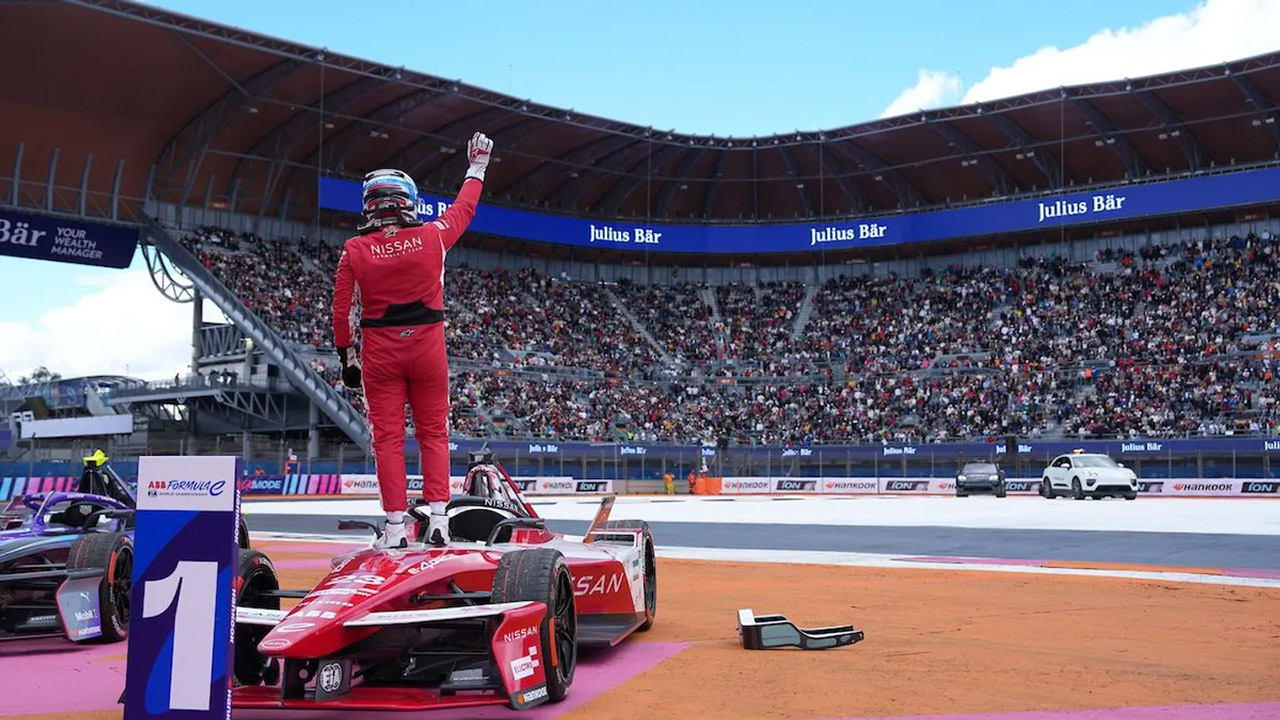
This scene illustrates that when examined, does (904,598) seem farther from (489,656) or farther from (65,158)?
(65,158)

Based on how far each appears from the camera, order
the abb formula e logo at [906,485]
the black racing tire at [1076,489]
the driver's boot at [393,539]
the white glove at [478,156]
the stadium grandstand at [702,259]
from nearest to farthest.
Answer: the driver's boot at [393,539]
the white glove at [478,156]
the black racing tire at [1076,489]
the stadium grandstand at [702,259]
the abb formula e logo at [906,485]

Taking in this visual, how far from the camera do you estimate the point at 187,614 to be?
4438 mm

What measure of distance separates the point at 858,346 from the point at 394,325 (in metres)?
51.6

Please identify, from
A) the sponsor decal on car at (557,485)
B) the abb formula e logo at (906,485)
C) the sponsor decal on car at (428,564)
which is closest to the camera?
the sponsor decal on car at (428,564)

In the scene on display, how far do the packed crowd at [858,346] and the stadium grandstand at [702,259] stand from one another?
157mm

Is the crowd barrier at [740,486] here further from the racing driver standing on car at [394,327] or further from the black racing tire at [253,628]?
the black racing tire at [253,628]

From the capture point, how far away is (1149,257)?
5416 centimetres

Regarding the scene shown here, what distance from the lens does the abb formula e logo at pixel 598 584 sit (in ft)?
23.2

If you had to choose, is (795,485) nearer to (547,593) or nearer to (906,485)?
(906,485)

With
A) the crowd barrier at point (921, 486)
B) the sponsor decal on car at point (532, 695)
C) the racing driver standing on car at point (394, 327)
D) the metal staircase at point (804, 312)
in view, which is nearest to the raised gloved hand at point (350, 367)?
the racing driver standing on car at point (394, 327)

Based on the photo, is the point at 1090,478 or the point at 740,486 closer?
the point at 1090,478

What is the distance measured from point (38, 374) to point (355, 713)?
12054 cm

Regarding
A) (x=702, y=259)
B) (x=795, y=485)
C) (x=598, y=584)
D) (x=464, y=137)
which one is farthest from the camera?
(x=702, y=259)

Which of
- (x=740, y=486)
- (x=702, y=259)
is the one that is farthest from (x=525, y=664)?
(x=702, y=259)
